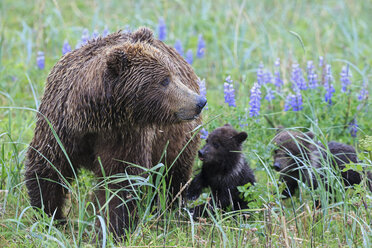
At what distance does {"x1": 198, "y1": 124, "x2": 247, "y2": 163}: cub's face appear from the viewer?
20.6 feet

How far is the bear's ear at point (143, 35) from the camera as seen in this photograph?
533 cm

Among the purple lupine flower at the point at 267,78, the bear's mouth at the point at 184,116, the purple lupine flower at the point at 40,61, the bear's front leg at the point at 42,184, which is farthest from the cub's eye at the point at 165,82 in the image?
the purple lupine flower at the point at 40,61

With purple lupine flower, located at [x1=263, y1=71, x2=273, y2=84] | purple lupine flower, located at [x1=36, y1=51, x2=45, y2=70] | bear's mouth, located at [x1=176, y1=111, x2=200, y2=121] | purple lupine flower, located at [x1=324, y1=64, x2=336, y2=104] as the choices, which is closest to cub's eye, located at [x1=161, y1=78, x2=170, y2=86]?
bear's mouth, located at [x1=176, y1=111, x2=200, y2=121]

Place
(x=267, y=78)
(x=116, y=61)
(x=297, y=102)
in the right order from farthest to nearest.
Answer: (x=267, y=78) < (x=297, y=102) < (x=116, y=61)

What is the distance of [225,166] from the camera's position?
6.38 m

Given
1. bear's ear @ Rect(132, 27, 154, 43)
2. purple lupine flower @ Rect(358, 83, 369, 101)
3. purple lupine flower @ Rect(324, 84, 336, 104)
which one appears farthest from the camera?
purple lupine flower @ Rect(358, 83, 369, 101)

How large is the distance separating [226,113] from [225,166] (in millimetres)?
624

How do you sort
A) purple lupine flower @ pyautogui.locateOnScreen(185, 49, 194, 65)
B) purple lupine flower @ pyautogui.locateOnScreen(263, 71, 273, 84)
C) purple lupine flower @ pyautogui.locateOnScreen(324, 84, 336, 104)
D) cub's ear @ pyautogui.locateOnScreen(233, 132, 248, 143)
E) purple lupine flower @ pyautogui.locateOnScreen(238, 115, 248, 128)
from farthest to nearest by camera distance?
purple lupine flower @ pyautogui.locateOnScreen(185, 49, 194, 65)
purple lupine flower @ pyautogui.locateOnScreen(263, 71, 273, 84)
purple lupine flower @ pyautogui.locateOnScreen(324, 84, 336, 104)
purple lupine flower @ pyautogui.locateOnScreen(238, 115, 248, 128)
cub's ear @ pyautogui.locateOnScreen(233, 132, 248, 143)

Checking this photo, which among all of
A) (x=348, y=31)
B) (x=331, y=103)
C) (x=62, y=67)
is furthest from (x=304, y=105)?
(x=348, y=31)

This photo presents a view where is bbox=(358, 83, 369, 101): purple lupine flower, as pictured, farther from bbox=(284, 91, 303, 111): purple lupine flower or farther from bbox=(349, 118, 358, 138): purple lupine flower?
bbox=(284, 91, 303, 111): purple lupine flower

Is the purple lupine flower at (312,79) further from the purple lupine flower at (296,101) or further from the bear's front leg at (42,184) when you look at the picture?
the bear's front leg at (42,184)

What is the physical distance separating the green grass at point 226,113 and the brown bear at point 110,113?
0.76 feet

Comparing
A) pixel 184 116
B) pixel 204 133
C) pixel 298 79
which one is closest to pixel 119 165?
pixel 184 116

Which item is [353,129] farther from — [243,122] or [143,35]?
[143,35]
